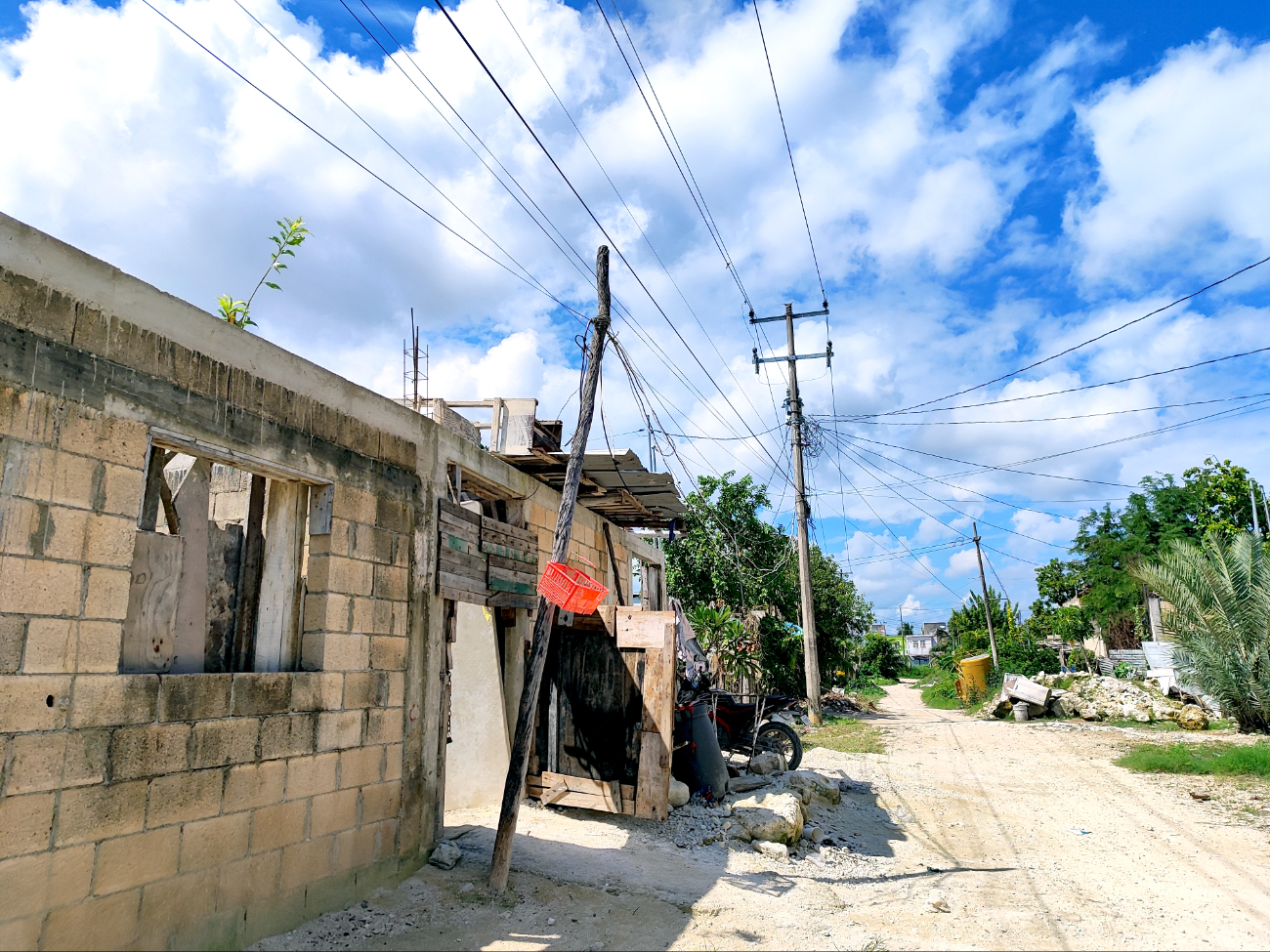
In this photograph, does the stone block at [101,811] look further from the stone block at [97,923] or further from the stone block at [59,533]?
the stone block at [59,533]

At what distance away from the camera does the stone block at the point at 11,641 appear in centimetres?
355

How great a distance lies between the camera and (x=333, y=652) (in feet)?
17.8

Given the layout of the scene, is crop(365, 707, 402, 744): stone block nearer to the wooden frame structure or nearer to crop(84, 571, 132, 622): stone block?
crop(84, 571, 132, 622): stone block

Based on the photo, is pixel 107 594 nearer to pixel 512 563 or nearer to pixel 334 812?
pixel 334 812

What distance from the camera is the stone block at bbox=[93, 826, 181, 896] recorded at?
3.87 m

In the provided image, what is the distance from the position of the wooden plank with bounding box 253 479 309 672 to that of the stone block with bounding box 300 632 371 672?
102mm

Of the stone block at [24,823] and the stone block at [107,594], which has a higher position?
the stone block at [107,594]

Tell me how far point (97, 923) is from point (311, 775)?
1.43 metres

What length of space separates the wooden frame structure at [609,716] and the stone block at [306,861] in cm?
311

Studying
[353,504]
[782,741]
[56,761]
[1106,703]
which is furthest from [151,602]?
[1106,703]

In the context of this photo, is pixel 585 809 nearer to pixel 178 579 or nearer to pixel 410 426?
pixel 410 426

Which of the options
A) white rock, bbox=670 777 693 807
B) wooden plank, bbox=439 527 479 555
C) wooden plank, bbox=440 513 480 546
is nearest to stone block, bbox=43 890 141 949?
wooden plank, bbox=439 527 479 555

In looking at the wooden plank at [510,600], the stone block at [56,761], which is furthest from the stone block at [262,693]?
the wooden plank at [510,600]

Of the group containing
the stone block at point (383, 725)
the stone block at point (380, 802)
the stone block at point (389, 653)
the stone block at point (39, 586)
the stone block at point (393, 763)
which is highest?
the stone block at point (39, 586)
